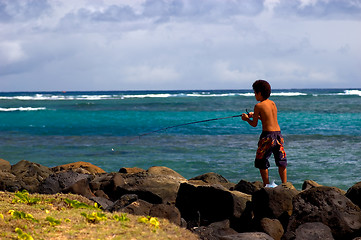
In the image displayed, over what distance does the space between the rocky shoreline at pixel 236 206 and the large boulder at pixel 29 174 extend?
26 cm

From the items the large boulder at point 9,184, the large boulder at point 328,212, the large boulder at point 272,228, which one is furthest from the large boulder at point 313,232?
the large boulder at point 9,184

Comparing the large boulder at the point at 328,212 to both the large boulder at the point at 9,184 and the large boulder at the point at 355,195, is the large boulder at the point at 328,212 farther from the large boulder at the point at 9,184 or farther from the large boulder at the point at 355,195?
the large boulder at the point at 9,184

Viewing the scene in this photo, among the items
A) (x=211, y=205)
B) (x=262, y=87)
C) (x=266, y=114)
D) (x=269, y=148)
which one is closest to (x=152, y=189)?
(x=211, y=205)

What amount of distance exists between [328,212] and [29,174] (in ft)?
19.2

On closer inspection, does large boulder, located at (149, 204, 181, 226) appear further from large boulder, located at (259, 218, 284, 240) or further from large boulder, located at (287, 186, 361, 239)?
large boulder, located at (287, 186, 361, 239)

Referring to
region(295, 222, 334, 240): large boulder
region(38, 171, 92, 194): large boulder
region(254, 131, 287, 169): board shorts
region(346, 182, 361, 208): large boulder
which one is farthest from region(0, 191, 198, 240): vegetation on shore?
region(254, 131, 287, 169): board shorts

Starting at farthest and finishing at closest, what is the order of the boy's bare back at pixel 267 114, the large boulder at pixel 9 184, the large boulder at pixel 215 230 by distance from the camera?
the large boulder at pixel 9 184 → the boy's bare back at pixel 267 114 → the large boulder at pixel 215 230

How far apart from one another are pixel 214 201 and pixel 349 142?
39.5 feet

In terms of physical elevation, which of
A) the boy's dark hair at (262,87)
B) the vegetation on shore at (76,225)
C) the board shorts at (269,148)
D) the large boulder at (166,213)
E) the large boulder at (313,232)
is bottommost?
the large boulder at (313,232)

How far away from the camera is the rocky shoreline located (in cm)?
548

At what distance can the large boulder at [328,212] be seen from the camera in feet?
18.1

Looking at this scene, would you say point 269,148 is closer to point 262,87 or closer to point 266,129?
point 266,129

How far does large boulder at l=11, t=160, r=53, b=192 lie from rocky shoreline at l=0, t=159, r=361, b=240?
257mm

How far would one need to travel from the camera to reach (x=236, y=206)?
622 centimetres
